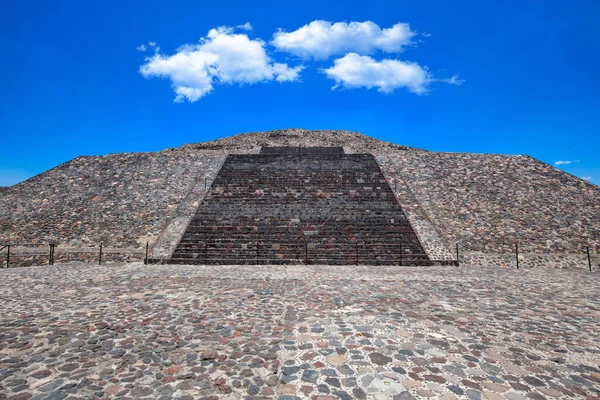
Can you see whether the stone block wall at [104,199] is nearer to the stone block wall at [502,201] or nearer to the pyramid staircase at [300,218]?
the pyramid staircase at [300,218]

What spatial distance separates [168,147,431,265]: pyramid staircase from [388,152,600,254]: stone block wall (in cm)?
234

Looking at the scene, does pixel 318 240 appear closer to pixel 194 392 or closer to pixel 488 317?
pixel 488 317

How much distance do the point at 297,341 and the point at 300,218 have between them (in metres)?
11.2

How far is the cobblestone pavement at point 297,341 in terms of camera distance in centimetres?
347

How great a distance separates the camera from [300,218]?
15.8 metres

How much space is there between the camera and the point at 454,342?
460 cm

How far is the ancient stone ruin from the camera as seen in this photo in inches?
535

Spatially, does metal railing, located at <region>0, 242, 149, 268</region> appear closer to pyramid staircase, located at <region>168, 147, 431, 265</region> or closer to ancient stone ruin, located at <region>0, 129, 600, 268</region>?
ancient stone ruin, located at <region>0, 129, 600, 268</region>

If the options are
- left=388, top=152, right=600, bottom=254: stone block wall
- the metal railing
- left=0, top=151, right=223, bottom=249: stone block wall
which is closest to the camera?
the metal railing

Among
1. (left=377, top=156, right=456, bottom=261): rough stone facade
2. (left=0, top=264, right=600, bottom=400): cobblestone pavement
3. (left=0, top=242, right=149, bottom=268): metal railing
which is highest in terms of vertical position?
(left=377, top=156, right=456, bottom=261): rough stone facade

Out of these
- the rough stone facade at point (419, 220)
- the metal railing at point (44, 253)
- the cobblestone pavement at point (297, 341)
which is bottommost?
the cobblestone pavement at point (297, 341)

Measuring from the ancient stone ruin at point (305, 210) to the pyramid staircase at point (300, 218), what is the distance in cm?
7

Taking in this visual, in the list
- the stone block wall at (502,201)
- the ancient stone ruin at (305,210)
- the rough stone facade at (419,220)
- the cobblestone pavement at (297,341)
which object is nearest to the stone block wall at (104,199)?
the ancient stone ruin at (305,210)

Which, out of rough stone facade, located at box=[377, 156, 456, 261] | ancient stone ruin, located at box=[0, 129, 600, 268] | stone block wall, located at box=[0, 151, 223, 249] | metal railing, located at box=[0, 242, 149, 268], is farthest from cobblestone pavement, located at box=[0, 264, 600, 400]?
stone block wall, located at box=[0, 151, 223, 249]
